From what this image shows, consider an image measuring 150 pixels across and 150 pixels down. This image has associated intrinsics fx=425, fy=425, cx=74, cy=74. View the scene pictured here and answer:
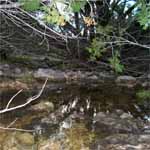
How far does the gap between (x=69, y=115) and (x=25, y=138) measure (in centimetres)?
62

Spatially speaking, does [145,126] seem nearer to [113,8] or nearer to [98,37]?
[98,37]

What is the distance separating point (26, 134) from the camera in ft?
10.6

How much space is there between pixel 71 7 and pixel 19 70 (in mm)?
2078

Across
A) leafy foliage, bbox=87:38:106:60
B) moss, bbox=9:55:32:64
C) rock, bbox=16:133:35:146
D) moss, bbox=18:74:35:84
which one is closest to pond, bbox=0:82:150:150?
rock, bbox=16:133:35:146

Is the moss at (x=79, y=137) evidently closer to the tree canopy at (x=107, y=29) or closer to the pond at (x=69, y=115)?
the pond at (x=69, y=115)

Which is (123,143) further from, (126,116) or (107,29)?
(107,29)

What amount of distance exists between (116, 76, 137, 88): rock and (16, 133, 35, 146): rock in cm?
180

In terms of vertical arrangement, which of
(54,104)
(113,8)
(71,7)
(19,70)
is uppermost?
(113,8)

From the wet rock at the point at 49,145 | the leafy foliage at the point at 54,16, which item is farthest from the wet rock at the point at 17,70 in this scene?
the leafy foliage at the point at 54,16

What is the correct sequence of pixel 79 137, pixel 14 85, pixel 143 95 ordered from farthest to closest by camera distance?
1. pixel 14 85
2. pixel 143 95
3. pixel 79 137

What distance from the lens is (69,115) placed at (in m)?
3.68

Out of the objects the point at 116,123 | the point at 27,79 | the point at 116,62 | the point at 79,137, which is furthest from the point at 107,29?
the point at 79,137

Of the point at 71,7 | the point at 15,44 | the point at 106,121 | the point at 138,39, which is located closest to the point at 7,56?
the point at 15,44

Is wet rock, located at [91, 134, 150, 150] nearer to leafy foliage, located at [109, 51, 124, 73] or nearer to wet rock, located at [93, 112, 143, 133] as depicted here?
wet rock, located at [93, 112, 143, 133]
